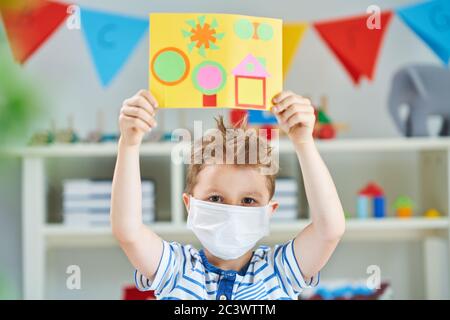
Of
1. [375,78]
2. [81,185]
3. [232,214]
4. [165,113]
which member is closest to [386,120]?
[375,78]

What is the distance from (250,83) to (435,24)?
35.0 inches

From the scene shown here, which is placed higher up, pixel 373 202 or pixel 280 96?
pixel 280 96

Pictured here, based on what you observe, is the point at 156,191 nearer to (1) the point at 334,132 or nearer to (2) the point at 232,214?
(1) the point at 334,132

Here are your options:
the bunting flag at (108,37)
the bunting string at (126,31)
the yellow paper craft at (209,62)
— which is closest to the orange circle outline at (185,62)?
the yellow paper craft at (209,62)

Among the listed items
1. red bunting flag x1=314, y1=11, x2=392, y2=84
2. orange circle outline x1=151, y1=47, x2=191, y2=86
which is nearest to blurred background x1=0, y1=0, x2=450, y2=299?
red bunting flag x1=314, y1=11, x2=392, y2=84

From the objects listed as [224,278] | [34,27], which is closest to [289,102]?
[224,278]

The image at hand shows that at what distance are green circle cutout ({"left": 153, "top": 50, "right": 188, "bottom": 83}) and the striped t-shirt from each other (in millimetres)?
222

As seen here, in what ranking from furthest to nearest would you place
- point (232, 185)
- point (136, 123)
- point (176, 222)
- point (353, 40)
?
point (176, 222) → point (353, 40) → point (232, 185) → point (136, 123)

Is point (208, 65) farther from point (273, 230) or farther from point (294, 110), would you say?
point (273, 230)

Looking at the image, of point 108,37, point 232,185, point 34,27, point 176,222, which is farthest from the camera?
point 176,222

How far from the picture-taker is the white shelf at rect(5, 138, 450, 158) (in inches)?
79.7

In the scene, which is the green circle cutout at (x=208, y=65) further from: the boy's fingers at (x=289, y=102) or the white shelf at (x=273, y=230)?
the white shelf at (x=273, y=230)

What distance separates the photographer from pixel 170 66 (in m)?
0.84

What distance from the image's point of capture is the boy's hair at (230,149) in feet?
3.06
